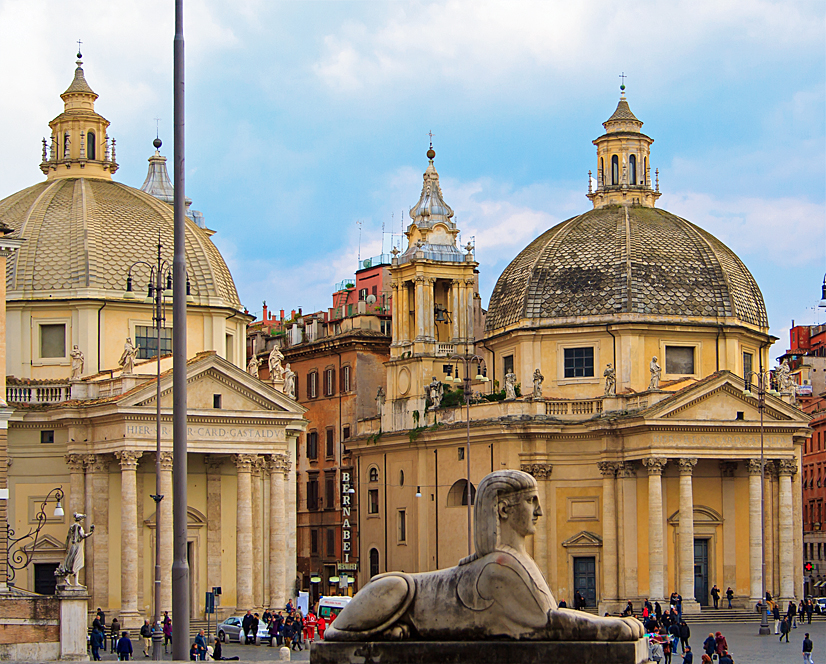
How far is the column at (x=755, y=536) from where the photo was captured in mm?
64688

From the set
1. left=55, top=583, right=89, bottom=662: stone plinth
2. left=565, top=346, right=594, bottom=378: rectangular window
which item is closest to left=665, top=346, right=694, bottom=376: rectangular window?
left=565, top=346, right=594, bottom=378: rectangular window

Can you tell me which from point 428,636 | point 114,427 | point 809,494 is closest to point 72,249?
point 114,427

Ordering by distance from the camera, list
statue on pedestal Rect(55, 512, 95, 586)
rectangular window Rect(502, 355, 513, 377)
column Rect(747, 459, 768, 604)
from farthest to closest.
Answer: rectangular window Rect(502, 355, 513, 377) < column Rect(747, 459, 768, 604) < statue on pedestal Rect(55, 512, 95, 586)

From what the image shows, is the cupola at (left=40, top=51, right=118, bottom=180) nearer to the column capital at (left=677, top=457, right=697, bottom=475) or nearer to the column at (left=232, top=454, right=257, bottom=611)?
the column at (left=232, top=454, right=257, bottom=611)

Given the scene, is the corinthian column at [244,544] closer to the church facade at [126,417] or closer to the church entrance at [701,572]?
the church facade at [126,417]

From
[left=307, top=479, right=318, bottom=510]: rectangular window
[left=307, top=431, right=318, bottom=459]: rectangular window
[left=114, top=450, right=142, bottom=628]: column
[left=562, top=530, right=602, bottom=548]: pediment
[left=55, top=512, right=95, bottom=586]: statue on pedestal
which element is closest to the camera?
[left=55, top=512, right=95, bottom=586]: statue on pedestal

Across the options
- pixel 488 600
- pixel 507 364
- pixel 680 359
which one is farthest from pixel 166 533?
pixel 488 600

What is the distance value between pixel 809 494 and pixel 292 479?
159ft

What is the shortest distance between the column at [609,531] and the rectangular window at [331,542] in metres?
18.8

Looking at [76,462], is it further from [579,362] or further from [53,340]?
[579,362]

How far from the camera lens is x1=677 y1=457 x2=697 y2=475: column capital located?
64562mm

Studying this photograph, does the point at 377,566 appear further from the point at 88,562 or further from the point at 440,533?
the point at 88,562

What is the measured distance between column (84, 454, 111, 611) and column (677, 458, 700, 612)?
2280 centimetres

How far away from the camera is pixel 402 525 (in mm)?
74500
